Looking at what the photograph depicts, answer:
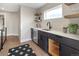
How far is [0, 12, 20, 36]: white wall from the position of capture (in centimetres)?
633

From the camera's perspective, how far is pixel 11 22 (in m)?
6.49

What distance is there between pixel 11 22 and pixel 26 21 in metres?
1.57

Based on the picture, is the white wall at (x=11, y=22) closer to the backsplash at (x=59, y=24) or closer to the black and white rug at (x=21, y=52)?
the black and white rug at (x=21, y=52)

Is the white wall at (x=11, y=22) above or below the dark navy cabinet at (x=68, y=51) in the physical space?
above

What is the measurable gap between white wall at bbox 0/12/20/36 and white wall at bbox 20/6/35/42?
144 cm

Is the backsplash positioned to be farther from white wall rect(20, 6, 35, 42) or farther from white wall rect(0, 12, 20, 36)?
white wall rect(0, 12, 20, 36)

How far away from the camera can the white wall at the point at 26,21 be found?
17.0ft

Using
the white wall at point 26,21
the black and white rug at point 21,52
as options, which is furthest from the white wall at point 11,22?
the black and white rug at point 21,52

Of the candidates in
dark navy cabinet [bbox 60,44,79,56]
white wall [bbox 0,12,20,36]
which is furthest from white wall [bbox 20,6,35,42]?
dark navy cabinet [bbox 60,44,79,56]

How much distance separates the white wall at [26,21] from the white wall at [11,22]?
1.44m

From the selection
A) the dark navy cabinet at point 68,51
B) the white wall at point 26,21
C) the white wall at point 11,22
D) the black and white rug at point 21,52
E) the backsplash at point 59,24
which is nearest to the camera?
the dark navy cabinet at point 68,51

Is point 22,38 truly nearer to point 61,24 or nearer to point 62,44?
point 61,24

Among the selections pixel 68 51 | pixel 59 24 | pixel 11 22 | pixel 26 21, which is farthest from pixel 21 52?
pixel 11 22

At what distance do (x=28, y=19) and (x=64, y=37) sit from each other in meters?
3.56
